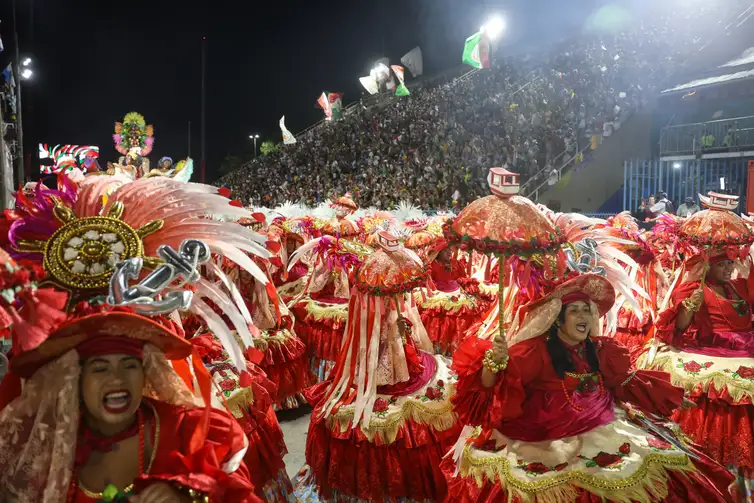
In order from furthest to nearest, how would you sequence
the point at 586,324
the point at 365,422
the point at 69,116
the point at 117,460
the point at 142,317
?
the point at 69,116 < the point at 365,422 < the point at 586,324 < the point at 117,460 < the point at 142,317

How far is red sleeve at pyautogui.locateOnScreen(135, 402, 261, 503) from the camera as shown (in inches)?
74.0

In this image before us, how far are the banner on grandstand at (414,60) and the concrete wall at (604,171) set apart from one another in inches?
552

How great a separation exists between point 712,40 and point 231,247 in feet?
61.3

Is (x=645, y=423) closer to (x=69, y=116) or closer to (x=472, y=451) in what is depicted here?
(x=472, y=451)

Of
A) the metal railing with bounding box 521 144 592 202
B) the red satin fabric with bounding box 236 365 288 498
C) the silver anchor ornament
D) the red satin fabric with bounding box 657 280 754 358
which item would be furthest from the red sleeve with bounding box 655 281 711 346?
the metal railing with bounding box 521 144 592 202

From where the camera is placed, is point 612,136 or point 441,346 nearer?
point 441,346

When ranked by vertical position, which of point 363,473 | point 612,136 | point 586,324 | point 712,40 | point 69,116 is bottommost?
point 363,473

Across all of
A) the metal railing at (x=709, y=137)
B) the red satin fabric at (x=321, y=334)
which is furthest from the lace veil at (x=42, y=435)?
the metal railing at (x=709, y=137)

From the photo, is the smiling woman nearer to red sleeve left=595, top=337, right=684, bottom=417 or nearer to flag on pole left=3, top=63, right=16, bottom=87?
red sleeve left=595, top=337, right=684, bottom=417

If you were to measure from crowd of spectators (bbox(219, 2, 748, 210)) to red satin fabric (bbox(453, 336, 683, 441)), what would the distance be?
1183 centimetres

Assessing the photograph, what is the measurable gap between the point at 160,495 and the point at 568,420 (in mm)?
1937

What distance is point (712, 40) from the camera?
1658 centimetres

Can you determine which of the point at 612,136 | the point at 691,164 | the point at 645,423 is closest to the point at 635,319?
the point at 645,423

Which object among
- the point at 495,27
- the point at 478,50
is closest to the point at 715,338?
the point at 478,50
